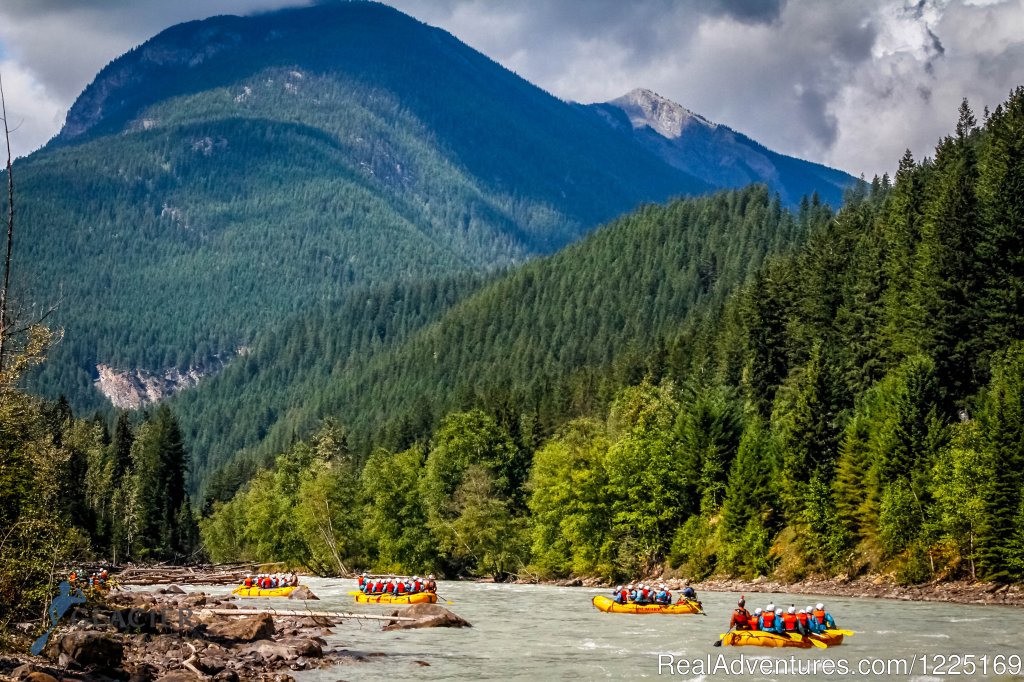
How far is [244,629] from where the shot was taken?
48781 mm

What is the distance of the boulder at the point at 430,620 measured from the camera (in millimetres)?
60062

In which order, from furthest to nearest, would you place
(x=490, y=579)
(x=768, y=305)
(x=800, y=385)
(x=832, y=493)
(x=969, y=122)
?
1. (x=969, y=122)
2. (x=490, y=579)
3. (x=768, y=305)
4. (x=800, y=385)
5. (x=832, y=493)

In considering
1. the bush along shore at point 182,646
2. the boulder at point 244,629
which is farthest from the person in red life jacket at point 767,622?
the boulder at point 244,629

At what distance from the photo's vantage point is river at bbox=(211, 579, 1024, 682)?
138ft

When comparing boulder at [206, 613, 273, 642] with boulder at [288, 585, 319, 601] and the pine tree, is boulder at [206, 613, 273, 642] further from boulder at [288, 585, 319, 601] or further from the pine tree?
the pine tree

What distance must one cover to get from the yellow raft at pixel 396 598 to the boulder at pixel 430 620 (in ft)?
29.9

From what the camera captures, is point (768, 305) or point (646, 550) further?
point (768, 305)

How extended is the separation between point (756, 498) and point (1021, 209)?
30683 millimetres

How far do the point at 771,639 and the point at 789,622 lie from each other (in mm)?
1596

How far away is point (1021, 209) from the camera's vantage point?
3307 inches

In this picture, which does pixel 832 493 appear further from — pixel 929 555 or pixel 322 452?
pixel 322 452

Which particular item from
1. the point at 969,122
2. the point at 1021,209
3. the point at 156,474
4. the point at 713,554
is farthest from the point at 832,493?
the point at 156,474

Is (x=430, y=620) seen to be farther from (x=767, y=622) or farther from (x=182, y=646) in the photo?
(x=767, y=622)

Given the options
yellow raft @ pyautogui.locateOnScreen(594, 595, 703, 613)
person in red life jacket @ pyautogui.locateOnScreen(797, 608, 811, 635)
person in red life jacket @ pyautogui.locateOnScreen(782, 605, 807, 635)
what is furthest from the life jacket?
yellow raft @ pyautogui.locateOnScreen(594, 595, 703, 613)
